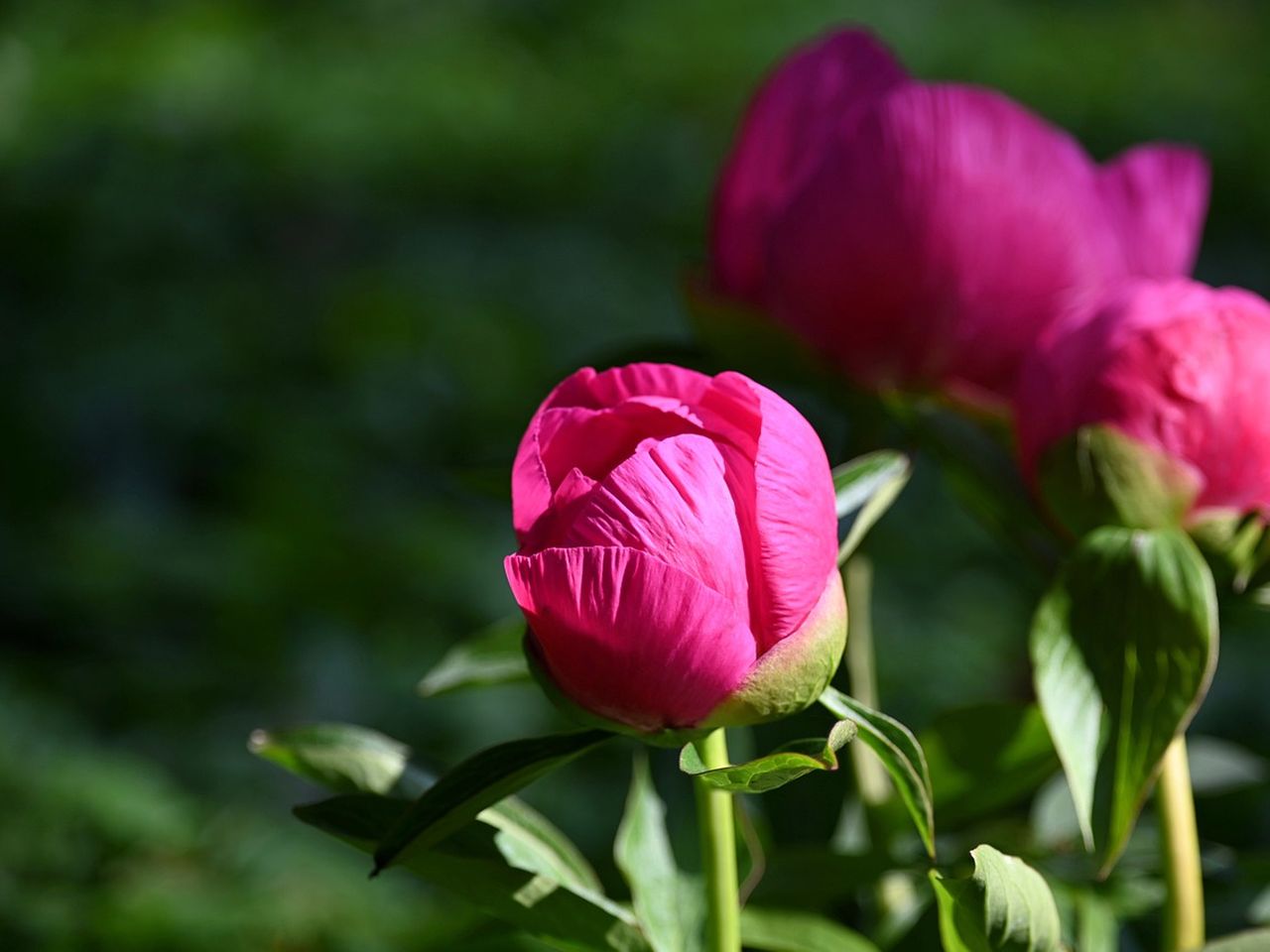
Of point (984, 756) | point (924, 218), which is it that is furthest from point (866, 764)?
point (924, 218)

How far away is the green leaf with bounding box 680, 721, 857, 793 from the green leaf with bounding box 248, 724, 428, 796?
8 cm

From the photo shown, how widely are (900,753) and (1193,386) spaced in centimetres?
12

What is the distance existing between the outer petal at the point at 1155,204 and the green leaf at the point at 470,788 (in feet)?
0.78

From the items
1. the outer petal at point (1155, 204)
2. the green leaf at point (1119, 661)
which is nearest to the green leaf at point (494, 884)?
the green leaf at point (1119, 661)

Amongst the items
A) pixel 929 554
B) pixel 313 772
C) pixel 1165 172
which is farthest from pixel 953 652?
pixel 313 772

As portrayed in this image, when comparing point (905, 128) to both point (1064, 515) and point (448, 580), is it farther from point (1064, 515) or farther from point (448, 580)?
point (448, 580)

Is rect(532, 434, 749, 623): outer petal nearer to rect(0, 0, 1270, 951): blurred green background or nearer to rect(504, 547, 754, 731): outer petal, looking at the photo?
rect(504, 547, 754, 731): outer petal

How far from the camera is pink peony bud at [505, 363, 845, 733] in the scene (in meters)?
0.28

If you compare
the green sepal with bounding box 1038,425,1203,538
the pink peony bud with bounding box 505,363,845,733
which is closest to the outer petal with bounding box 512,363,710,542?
the pink peony bud with bounding box 505,363,845,733

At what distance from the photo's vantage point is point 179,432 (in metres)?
1.38

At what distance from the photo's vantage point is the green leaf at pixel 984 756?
0.39 m

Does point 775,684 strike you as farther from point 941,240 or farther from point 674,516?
point 941,240

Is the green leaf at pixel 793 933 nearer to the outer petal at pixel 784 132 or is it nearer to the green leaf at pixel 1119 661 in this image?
the green leaf at pixel 1119 661

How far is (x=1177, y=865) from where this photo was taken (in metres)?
0.35
